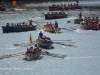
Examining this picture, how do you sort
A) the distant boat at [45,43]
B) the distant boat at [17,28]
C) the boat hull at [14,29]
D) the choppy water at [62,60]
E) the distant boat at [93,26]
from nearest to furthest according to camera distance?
1. the choppy water at [62,60]
2. the distant boat at [45,43]
3. the boat hull at [14,29]
4. the distant boat at [17,28]
5. the distant boat at [93,26]

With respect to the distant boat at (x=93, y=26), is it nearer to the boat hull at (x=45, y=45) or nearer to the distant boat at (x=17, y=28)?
the distant boat at (x=17, y=28)

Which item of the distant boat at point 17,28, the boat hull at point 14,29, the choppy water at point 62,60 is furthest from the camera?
the distant boat at point 17,28

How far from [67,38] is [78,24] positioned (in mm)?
20427

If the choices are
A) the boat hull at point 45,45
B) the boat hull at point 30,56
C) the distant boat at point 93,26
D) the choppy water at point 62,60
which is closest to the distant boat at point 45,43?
the boat hull at point 45,45

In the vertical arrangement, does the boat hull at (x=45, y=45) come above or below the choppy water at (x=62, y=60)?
above

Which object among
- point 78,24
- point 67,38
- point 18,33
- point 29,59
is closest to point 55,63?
point 29,59

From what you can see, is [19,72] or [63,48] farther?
[63,48]

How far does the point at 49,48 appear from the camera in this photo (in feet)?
211

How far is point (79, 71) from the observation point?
52594 mm

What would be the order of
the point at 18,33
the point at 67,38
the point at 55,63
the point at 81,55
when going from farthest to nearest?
the point at 18,33 < the point at 67,38 < the point at 81,55 < the point at 55,63

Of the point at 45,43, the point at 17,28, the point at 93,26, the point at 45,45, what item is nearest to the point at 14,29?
the point at 17,28

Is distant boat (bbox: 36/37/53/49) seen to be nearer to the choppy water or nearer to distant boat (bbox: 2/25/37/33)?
the choppy water

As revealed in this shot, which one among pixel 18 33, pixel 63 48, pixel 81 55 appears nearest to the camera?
pixel 81 55

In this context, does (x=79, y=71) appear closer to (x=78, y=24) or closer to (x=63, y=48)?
(x=63, y=48)
